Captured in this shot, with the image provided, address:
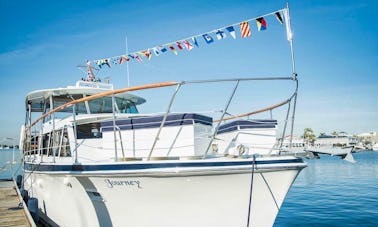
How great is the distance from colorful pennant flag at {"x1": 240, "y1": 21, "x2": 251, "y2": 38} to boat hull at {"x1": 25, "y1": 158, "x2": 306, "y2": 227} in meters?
3.76

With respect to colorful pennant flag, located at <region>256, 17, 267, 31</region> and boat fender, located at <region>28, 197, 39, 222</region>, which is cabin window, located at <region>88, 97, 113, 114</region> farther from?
colorful pennant flag, located at <region>256, 17, 267, 31</region>

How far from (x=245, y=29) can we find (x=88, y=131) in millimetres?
4681

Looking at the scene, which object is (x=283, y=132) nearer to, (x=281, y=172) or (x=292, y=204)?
(x=281, y=172)

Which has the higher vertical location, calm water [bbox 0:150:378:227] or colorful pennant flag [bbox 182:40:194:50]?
colorful pennant flag [bbox 182:40:194:50]

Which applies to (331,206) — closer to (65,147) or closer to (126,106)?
(126,106)

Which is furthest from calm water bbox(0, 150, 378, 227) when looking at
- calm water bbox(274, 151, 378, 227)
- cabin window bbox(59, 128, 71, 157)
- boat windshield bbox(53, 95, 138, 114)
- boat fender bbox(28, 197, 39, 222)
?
cabin window bbox(59, 128, 71, 157)

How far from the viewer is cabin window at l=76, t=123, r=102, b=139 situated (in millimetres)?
7074

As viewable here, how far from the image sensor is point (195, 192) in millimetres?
5094

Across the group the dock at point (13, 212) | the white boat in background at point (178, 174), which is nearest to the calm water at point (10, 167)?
the dock at point (13, 212)

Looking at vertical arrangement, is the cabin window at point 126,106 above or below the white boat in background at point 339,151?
above

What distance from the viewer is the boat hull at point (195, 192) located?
5.02m

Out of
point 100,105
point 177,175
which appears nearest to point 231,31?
point 100,105

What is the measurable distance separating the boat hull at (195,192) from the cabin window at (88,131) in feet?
5.08

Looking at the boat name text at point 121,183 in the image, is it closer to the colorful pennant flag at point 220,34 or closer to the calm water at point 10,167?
the colorful pennant flag at point 220,34
